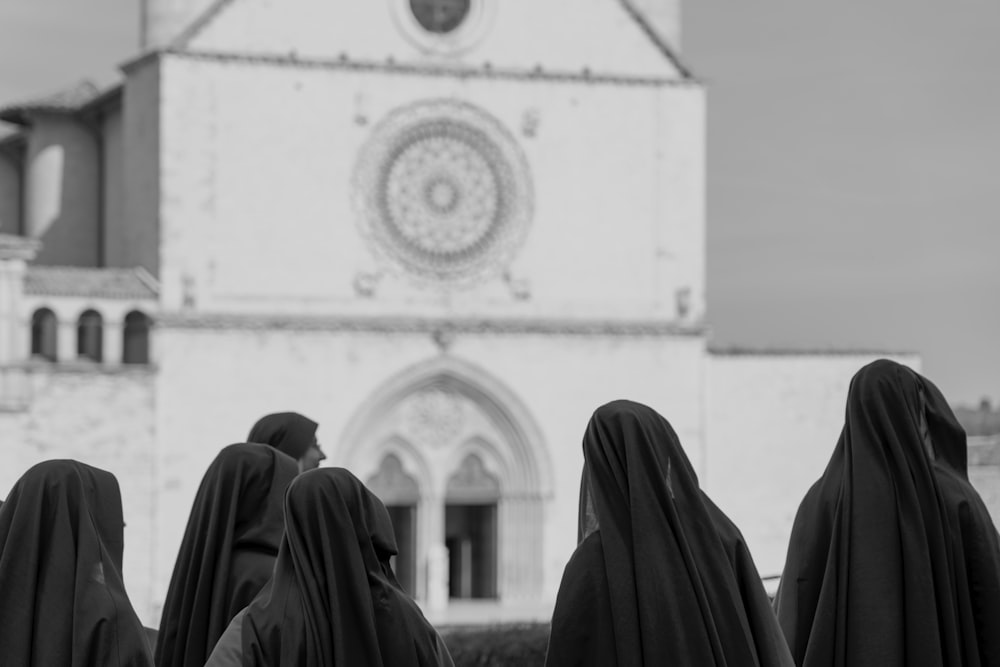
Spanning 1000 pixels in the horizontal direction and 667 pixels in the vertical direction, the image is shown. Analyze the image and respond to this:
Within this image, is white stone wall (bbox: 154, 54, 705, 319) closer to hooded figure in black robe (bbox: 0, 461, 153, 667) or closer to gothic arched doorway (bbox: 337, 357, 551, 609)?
gothic arched doorway (bbox: 337, 357, 551, 609)

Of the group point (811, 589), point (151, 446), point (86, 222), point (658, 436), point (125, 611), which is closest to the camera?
point (658, 436)

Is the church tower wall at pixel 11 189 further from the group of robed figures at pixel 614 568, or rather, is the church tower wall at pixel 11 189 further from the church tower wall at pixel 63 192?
the group of robed figures at pixel 614 568

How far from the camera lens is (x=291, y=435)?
9.80 m

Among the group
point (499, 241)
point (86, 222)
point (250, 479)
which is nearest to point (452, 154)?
point (499, 241)

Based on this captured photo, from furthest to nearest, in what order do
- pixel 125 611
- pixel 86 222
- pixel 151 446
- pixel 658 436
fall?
pixel 86 222
pixel 151 446
pixel 125 611
pixel 658 436

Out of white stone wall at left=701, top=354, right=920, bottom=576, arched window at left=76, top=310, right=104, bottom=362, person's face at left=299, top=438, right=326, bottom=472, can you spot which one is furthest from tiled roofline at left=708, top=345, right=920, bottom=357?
person's face at left=299, top=438, right=326, bottom=472

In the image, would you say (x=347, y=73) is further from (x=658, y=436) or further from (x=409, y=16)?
(x=658, y=436)

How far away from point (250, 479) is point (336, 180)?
23587 millimetres

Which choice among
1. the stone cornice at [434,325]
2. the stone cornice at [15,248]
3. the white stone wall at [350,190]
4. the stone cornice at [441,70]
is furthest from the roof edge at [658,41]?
the stone cornice at [15,248]

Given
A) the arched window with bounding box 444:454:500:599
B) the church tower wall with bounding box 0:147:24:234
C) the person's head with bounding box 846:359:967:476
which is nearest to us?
the person's head with bounding box 846:359:967:476

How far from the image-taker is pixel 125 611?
7.11m

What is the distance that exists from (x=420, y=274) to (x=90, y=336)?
481 centimetres

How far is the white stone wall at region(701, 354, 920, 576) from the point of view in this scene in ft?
105

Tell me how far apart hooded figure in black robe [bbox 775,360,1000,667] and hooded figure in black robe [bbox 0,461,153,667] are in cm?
235
